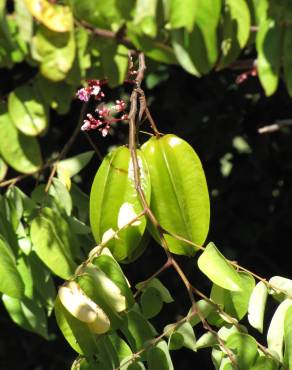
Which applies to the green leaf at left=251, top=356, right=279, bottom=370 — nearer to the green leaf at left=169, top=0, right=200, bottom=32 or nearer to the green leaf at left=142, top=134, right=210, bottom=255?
the green leaf at left=142, top=134, right=210, bottom=255

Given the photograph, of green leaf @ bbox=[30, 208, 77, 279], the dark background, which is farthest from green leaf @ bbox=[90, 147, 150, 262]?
the dark background

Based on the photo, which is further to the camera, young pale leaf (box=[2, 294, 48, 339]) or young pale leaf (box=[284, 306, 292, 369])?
young pale leaf (box=[2, 294, 48, 339])

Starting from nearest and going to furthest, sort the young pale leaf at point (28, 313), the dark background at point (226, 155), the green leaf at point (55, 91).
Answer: the green leaf at point (55, 91)
the young pale leaf at point (28, 313)
the dark background at point (226, 155)

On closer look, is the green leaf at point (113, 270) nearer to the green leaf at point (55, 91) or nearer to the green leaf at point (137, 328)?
the green leaf at point (137, 328)

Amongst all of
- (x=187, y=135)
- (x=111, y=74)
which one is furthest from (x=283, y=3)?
(x=187, y=135)

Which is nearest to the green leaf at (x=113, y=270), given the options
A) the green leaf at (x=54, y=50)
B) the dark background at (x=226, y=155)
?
the green leaf at (x=54, y=50)

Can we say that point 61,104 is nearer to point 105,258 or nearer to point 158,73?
point 105,258
